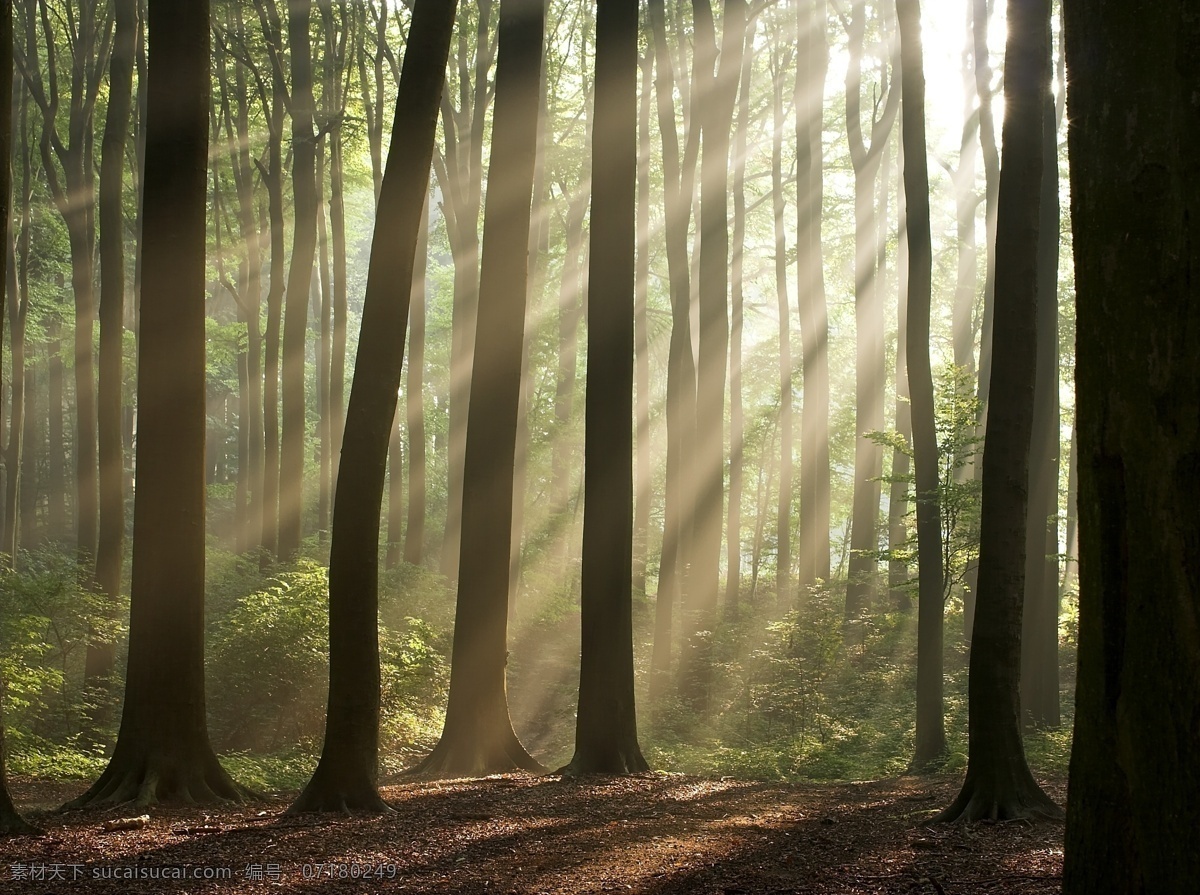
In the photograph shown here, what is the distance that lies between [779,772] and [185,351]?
949 cm

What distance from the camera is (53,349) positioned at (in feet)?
119

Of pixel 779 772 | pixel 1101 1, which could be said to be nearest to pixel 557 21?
pixel 779 772

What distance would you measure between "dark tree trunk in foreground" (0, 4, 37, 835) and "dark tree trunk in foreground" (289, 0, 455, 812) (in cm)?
203

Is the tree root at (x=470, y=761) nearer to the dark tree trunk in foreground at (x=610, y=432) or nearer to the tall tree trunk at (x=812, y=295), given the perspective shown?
the dark tree trunk in foreground at (x=610, y=432)

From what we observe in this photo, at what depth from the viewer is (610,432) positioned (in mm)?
11312

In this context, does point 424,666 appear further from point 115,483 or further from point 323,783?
point 323,783

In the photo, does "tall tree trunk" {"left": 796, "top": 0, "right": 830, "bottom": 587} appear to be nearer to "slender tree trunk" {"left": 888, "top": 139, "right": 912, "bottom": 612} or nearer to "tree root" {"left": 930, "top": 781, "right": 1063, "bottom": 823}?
"slender tree trunk" {"left": 888, "top": 139, "right": 912, "bottom": 612}

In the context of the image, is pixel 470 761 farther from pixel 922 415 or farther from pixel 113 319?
pixel 113 319

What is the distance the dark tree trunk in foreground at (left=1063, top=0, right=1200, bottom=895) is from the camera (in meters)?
3.35

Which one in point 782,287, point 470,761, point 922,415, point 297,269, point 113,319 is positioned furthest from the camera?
point 782,287

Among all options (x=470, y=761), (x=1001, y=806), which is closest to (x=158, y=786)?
(x=470, y=761)

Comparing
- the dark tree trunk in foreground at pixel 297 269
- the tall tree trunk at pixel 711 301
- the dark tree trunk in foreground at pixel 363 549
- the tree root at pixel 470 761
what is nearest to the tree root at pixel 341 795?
the dark tree trunk in foreground at pixel 363 549

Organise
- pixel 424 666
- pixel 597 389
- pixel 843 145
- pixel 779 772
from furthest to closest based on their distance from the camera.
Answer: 1. pixel 843 145
2. pixel 424 666
3. pixel 779 772
4. pixel 597 389

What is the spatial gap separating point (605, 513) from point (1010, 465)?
4251 mm
